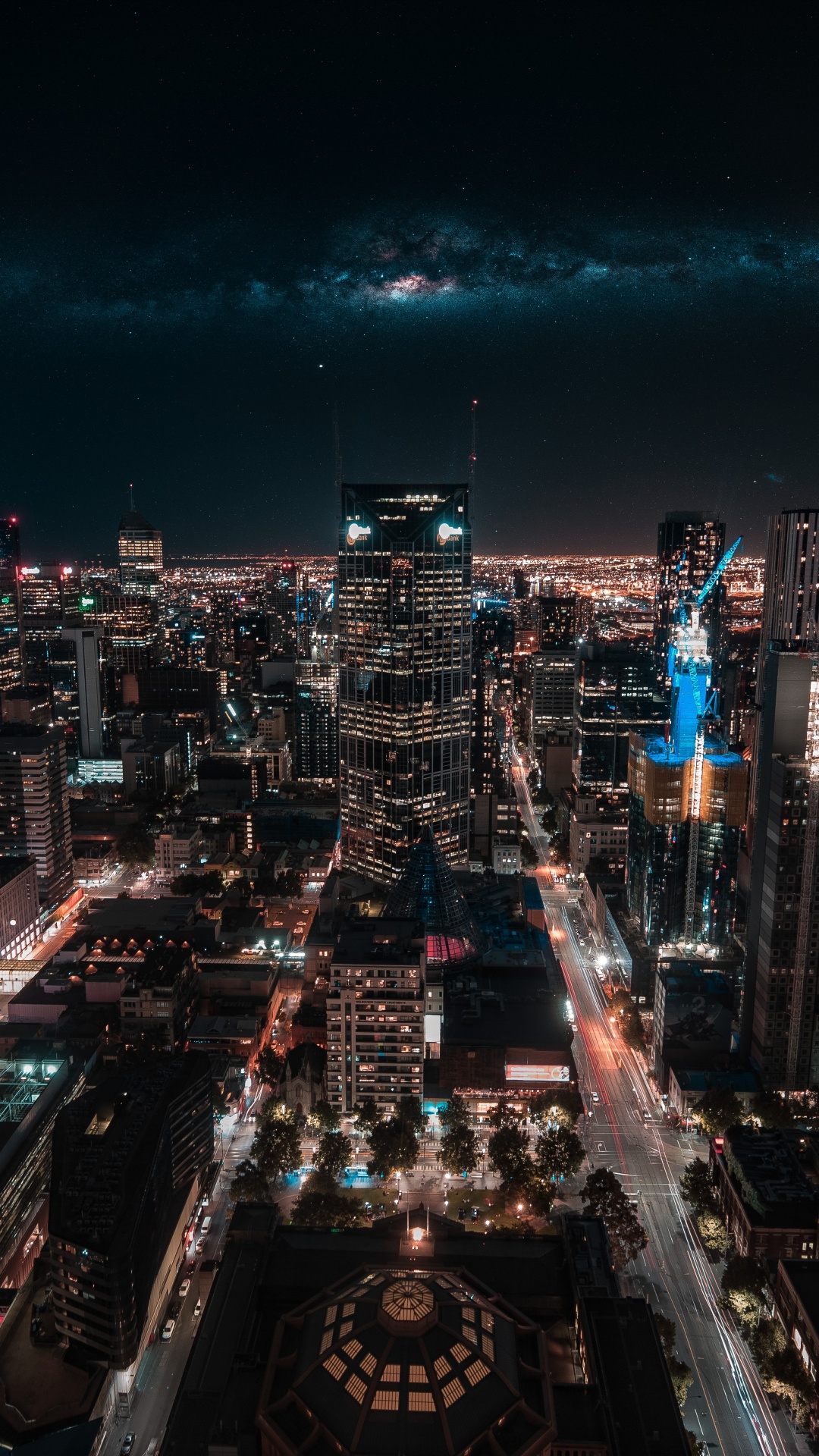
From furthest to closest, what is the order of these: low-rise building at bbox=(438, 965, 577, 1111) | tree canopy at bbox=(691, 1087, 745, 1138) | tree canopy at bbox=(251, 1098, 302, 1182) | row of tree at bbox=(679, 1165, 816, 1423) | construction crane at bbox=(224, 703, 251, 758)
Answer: construction crane at bbox=(224, 703, 251, 758)
low-rise building at bbox=(438, 965, 577, 1111)
tree canopy at bbox=(691, 1087, 745, 1138)
tree canopy at bbox=(251, 1098, 302, 1182)
row of tree at bbox=(679, 1165, 816, 1423)

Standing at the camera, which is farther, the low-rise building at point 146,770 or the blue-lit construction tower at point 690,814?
the low-rise building at point 146,770

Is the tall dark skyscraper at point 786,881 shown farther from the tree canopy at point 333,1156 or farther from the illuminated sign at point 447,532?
the illuminated sign at point 447,532

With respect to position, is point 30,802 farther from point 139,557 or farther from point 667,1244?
point 139,557

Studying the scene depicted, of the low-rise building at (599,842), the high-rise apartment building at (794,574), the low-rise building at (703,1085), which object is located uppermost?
the high-rise apartment building at (794,574)

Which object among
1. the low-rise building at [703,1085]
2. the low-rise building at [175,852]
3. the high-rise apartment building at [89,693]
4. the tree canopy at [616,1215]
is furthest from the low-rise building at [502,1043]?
the high-rise apartment building at [89,693]

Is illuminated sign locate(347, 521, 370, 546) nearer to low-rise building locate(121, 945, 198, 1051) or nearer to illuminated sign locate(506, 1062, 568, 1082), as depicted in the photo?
low-rise building locate(121, 945, 198, 1051)

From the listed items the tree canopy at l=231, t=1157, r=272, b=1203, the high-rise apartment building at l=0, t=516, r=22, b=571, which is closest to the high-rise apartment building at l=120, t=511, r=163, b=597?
the high-rise apartment building at l=0, t=516, r=22, b=571

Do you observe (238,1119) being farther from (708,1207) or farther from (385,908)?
(708,1207)

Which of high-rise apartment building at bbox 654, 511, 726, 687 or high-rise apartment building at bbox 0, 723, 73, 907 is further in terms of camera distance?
high-rise apartment building at bbox 654, 511, 726, 687
